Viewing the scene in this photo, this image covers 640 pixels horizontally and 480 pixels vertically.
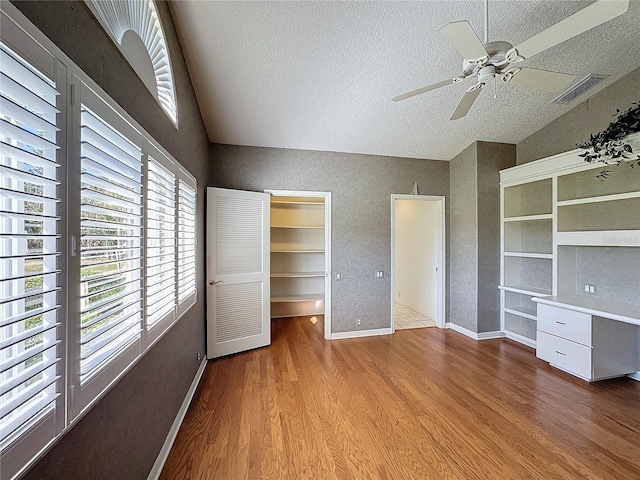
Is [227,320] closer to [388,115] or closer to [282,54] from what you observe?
[282,54]

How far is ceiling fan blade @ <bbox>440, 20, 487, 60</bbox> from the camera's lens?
1.47 metres

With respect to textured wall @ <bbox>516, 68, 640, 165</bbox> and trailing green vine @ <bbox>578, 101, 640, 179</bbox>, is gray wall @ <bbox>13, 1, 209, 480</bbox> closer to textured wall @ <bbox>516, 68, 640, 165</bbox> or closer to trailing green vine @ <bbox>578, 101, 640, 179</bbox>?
trailing green vine @ <bbox>578, 101, 640, 179</bbox>

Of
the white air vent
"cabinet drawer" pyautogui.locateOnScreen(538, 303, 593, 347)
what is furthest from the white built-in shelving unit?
the white air vent

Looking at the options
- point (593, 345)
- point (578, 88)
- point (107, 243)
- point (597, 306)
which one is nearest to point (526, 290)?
point (597, 306)

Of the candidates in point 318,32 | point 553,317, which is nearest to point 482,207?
point 553,317

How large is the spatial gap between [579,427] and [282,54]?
12.5 ft

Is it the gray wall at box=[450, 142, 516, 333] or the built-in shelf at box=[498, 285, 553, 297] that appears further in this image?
the gray wall at box=[450, 142, 516, 333]

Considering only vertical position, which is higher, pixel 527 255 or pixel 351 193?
pixel 351 193

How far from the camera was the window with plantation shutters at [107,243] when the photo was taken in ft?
3.17

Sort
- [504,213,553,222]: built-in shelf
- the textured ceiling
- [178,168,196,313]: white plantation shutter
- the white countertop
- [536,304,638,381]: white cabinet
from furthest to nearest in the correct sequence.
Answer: [504,213,553,222]: built-in shelf, [536,304,638,381]: white cabinet, the white countertop, [178,168,196,313]: white plantation shutter, the textured ceiling

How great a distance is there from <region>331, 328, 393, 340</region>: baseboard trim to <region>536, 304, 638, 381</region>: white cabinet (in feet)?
6.67

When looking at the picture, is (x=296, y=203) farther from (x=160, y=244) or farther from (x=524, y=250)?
(x=524, y=250)

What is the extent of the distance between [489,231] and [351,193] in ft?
6.87

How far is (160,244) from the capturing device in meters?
1.74
